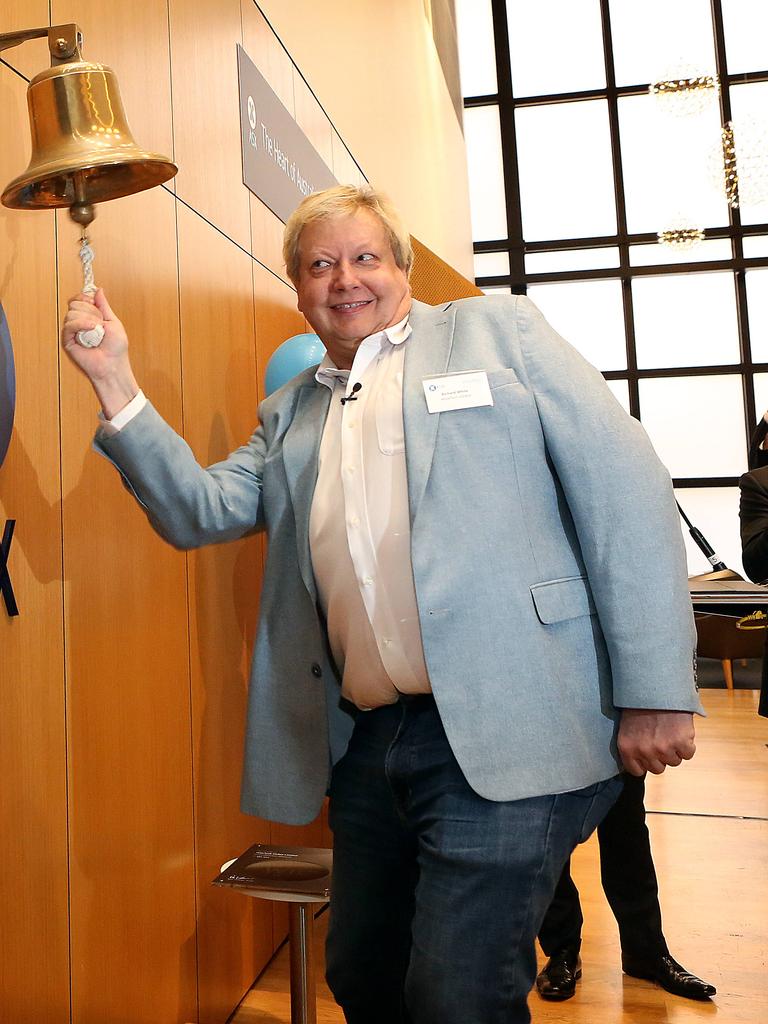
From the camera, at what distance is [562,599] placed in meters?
1.45

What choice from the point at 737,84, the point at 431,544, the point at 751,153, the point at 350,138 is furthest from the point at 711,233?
the point at 431,544

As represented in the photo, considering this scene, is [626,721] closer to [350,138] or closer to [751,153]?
[350,138]

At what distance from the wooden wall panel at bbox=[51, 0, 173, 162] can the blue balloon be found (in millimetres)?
638

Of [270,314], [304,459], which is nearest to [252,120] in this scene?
[270,314]

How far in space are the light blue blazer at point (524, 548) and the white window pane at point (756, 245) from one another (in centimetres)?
955

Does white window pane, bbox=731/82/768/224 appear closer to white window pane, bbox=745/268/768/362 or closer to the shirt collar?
white window pane, bbox=745/268/768/362

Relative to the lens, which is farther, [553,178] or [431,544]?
[553,178]

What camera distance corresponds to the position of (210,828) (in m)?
2.46

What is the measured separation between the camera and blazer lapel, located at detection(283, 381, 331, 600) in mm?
1602

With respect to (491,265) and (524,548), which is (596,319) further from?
(524,548)

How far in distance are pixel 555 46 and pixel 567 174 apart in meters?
1.49

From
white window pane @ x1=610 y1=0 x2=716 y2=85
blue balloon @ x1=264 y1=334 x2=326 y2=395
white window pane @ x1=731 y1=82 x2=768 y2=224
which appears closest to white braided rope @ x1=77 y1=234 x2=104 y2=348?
blue balloon @ x1=264 y1=334 x2=326 y2=395

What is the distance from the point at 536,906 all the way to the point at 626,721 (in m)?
0.31

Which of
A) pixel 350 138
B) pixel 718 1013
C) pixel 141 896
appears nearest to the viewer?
pixel 141 896
